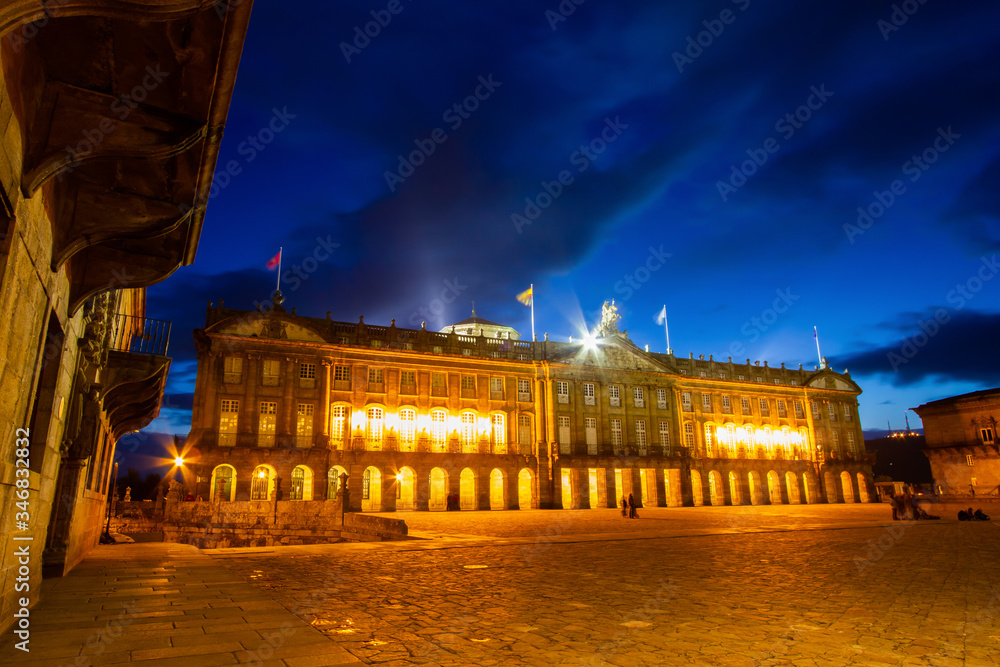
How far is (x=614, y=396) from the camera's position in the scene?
4812 cm

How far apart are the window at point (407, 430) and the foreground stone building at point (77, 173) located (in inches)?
1255

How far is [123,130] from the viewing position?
16.6 ft

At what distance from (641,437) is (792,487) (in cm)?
1699

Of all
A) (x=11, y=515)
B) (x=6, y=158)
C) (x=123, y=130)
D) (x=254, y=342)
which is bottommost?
(x=11, y=515)

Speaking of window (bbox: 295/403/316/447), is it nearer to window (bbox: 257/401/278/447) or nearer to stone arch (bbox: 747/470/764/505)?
window (bbox: 257/401/278/447)

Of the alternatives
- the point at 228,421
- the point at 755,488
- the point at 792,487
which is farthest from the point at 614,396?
the point at 228,421

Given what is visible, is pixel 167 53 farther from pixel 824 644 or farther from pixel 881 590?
pixel 881 590

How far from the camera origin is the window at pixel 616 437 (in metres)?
46.4

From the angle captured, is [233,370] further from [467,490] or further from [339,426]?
[467,490]

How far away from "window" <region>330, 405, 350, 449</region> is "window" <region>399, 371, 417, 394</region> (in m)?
4.10

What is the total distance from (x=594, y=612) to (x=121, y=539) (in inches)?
818

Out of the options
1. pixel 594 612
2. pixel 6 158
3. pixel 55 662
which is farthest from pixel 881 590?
pixel 6 158

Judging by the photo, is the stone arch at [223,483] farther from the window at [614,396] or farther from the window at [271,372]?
the window at [614,396]

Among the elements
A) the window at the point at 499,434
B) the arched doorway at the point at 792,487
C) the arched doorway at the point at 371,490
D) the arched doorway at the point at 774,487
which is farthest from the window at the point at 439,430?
the arched doorway at the point at 792,487
